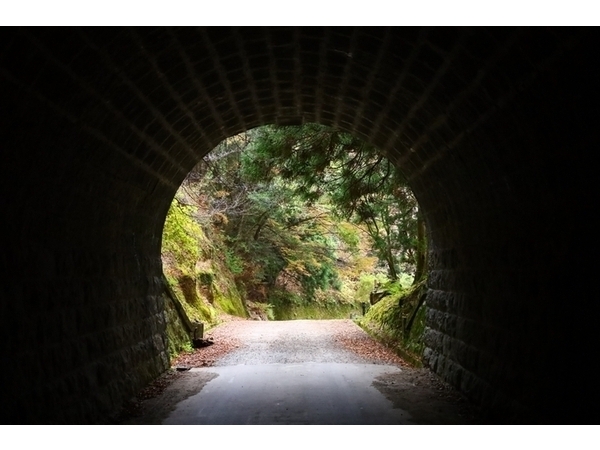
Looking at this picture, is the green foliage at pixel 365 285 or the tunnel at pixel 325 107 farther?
the green foliage at pixel 365 285

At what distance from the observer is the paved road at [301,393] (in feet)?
21.8

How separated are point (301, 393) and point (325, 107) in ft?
14.3

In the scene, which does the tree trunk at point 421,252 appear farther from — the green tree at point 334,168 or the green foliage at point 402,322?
the green foliage at point 402,322

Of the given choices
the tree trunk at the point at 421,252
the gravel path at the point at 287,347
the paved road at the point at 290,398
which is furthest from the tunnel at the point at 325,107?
the tree trunk at the point at 421,252

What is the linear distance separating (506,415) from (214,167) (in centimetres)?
1560

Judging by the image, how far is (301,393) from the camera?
26.6 ft

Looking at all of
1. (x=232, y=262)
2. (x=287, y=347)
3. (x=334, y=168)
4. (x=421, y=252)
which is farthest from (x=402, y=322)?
(x=232, y=262)

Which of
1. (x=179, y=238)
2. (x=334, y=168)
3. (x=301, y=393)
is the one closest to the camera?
(x=301, y=393)

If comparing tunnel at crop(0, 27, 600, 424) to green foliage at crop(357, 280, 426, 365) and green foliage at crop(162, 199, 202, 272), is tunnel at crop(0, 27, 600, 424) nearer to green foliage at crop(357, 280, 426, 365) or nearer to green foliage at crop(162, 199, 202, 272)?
green foliage at crop(357, 280, 426, 365)

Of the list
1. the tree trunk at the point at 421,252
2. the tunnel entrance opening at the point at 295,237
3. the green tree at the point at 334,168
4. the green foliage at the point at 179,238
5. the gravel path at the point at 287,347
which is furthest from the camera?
Answer: the green foliage at the point at 179,238

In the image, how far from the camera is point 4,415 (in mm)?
4406

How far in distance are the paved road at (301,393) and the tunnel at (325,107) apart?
583 millimetres

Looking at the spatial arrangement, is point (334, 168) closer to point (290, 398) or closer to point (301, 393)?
point (301, 393)

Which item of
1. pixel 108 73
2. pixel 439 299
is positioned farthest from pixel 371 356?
pixel 108 73
